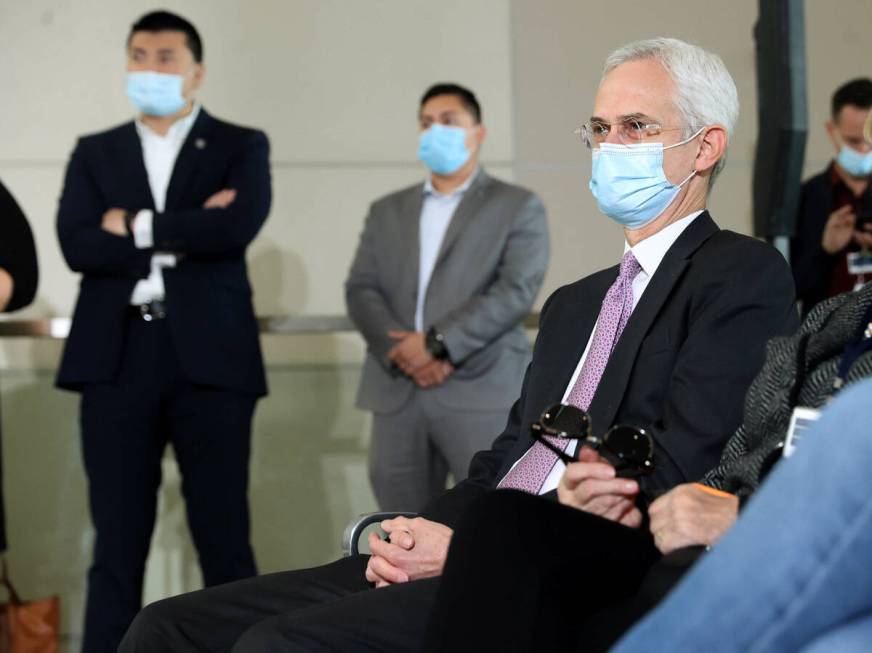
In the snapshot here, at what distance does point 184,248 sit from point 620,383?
195 cm

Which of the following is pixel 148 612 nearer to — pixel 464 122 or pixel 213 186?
pixel 213 186

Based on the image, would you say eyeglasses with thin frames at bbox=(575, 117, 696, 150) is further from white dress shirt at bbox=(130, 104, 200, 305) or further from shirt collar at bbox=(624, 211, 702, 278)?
white dress shirt at bbox=(130, 104, 200, 305)

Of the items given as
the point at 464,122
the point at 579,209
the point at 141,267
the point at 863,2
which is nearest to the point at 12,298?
the point at 141,267

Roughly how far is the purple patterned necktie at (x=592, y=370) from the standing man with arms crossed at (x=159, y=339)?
170 centimetres

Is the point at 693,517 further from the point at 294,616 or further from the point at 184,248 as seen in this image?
the point at 184,248

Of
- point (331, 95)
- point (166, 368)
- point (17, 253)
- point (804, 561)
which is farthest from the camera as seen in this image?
point (331, 95)

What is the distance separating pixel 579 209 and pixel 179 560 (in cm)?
184

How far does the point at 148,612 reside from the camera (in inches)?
79.5

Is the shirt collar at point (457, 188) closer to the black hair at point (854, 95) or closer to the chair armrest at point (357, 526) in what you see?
the black hair at point (854, 95)

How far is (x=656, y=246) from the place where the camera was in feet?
7.25

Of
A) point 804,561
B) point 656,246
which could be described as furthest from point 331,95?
point 804,561

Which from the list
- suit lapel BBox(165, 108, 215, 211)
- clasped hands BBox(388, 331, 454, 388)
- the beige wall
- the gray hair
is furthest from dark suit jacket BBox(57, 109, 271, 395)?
the gray hair

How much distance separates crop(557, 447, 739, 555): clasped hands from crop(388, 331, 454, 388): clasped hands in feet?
7.05

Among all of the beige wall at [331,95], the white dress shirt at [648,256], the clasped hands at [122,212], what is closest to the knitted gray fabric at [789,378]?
the white dress shirt at [648,256]
